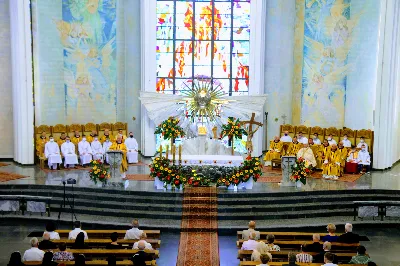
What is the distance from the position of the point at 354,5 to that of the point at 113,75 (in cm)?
999

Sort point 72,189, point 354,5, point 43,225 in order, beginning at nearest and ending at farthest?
point 43,225
point 72,189
point 354,5

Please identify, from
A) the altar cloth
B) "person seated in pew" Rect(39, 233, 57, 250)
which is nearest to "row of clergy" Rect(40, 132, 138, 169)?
the altar cloth

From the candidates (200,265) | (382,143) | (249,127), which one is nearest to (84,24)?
(249,127)

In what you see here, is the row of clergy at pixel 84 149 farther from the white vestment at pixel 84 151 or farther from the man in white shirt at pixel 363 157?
the man in white shirt at pixel 363 157

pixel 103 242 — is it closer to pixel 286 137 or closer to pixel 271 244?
pixel 271 244

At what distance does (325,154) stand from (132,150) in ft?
23.7

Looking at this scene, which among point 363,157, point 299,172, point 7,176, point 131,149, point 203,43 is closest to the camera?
point 299,172

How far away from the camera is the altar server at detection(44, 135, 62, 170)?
74.5 feet

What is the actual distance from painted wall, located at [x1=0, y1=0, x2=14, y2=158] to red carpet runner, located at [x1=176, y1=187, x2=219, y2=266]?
926 centimetres

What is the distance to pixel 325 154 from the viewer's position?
22359 millimetres

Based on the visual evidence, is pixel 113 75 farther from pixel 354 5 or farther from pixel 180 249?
pixel 180 249

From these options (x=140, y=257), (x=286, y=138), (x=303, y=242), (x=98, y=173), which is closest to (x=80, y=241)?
(x=140, y=257)

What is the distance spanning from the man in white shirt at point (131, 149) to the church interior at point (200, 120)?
4 cm

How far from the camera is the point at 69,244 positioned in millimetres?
13727
